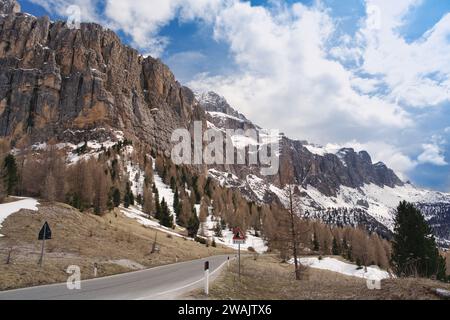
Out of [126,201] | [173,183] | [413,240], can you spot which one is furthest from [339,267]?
[173,183]

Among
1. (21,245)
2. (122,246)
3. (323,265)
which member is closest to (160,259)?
(122,246)

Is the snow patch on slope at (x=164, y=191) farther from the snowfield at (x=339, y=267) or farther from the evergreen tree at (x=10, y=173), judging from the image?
the evergreen tree at (x=10, y=173)

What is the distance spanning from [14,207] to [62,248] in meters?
12.5

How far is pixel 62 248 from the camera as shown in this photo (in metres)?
A: 29.2

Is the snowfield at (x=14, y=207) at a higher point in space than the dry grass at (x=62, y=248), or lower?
higher

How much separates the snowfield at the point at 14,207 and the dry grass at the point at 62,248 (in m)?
0.73

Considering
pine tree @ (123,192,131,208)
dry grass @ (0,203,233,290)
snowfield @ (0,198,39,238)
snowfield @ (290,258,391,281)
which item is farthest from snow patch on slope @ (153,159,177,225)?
dry grass @ (0,203,233,290)

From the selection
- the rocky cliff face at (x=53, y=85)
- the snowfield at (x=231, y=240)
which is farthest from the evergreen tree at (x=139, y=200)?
the rocky cliff face at (x=53, y=85)

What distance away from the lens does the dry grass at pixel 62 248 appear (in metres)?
18.3

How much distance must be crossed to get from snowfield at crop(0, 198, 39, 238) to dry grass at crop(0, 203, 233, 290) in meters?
0.73

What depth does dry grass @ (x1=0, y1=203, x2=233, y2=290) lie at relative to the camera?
18.3 metres

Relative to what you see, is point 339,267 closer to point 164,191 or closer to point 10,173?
point 10,173

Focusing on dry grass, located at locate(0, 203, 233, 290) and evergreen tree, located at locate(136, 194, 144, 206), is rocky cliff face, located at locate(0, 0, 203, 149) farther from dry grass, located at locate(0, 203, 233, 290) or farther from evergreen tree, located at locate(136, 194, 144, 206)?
dry grass, located at locate(0, 203, 233, 290)
